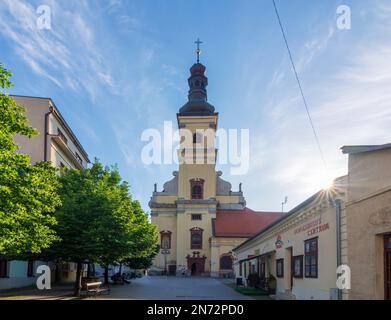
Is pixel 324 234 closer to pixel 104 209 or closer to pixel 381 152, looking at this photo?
pixel 381 152

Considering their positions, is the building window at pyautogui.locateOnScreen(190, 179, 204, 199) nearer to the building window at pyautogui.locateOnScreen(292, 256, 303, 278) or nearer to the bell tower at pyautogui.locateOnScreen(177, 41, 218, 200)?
the bell tower at pyautogui.locateOnScreen(177, 41, 218, 200)

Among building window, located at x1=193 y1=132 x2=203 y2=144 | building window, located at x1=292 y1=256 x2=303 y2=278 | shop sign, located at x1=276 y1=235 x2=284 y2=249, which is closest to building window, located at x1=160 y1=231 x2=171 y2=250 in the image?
building window, located at x1=193 y1=132 x2=203 y2=144

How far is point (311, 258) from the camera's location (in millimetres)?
16578

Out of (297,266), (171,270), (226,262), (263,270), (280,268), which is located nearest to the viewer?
(297,266)

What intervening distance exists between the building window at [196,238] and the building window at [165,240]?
3.57m

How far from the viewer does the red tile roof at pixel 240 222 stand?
60375 millimetres

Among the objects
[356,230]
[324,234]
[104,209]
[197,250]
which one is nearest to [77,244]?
[104,209]

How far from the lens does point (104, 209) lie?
76.7 feet

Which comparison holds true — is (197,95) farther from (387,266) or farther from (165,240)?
(387,266)

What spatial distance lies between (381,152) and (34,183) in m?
10.6

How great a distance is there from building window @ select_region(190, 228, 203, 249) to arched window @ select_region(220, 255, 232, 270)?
4.21m

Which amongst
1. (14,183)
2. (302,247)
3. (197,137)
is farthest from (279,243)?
(197,137)

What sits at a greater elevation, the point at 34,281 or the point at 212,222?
the point at 212,222

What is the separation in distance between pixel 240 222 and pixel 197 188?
8004mm
